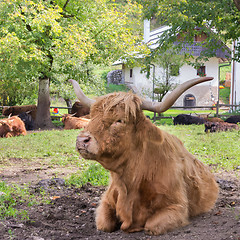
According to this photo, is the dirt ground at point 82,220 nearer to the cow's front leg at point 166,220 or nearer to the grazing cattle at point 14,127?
the cow's front leg at point 166,220

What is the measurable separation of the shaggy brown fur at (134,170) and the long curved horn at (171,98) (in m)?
0.12

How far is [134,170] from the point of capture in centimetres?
386

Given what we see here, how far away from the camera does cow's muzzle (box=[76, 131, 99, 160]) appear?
3346 mm

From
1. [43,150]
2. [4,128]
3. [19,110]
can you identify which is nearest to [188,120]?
[4,128]

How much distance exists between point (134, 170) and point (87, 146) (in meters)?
0.73

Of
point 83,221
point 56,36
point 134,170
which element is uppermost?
point 56,36

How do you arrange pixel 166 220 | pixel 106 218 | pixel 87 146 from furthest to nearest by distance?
pixel 106 218 < pixel 166 220 < pixel 87 146

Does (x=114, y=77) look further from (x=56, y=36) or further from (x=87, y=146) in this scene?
(x=87, y=146)

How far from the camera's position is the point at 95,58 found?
63.4 feet

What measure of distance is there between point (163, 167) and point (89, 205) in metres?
1.54

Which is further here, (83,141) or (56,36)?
(56,36)

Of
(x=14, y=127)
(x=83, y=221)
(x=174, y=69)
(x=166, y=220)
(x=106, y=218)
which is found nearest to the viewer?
(x=166, y=220)

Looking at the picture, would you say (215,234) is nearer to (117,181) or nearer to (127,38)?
(117,181)

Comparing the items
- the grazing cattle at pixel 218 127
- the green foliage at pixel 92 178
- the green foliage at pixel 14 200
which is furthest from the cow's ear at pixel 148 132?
the grazing cattle at pixel 218 127
